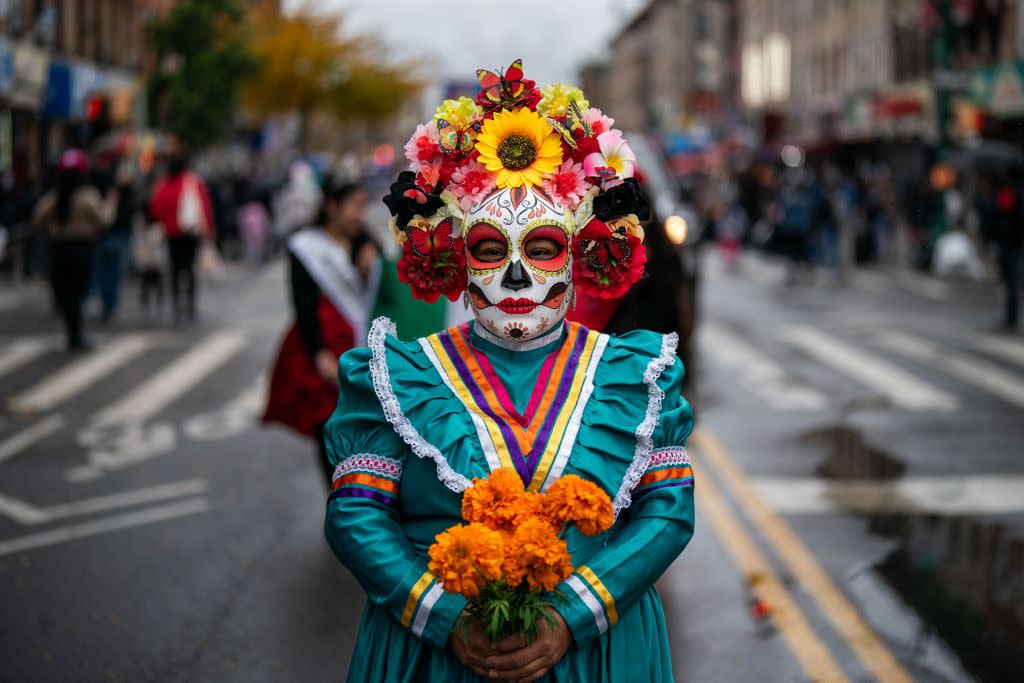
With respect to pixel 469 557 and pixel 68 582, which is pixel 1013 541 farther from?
pixel 469 557

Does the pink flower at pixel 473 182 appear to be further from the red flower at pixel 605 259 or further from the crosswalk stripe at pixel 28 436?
the crosswalk stripe at pixel 28 436

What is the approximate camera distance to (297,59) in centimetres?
5969

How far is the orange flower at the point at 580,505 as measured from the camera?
306 cm

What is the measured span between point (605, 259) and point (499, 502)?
28.6 inches

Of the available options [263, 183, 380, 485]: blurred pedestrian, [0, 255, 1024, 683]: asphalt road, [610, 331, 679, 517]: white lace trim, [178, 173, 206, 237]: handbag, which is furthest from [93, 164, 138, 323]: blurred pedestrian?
[610, 331, 679, 517]: white lace trim

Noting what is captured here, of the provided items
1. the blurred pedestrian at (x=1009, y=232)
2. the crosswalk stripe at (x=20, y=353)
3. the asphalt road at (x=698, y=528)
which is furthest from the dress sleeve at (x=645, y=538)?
the blurred pedestrian at (x=1009, y=232)

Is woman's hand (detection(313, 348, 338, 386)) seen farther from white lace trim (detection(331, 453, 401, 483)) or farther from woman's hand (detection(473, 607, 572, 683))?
woman's hand (detection(473, 607, 572, 683))

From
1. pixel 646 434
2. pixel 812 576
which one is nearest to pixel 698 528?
pixel 812 576

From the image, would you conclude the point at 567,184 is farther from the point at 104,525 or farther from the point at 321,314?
the point at 104,525

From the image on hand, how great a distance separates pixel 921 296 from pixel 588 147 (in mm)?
19659

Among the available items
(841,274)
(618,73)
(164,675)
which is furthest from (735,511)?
(618,73)

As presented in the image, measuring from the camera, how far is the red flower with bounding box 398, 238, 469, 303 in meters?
3.48

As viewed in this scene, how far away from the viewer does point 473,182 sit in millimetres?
3424

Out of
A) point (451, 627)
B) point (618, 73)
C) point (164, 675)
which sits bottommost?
point (164, 675)
